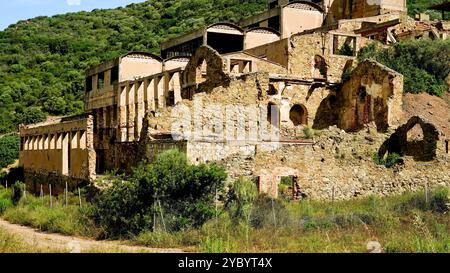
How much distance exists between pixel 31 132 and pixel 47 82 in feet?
107

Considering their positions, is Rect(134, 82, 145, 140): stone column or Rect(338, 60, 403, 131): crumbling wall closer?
Rect(338, 60, 403, 131): crumbling wall

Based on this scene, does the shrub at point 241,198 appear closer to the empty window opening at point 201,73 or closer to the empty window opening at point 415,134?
the empty window opening at point 415,134

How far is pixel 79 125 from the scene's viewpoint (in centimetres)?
3138

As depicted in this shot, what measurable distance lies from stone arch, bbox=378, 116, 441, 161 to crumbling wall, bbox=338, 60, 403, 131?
3.08 ft

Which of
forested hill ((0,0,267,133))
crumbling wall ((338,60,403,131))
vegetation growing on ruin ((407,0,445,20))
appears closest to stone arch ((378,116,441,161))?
crumbling wall ((338,60,403,131))

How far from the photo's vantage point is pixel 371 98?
30906mm

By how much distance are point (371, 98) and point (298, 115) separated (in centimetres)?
414

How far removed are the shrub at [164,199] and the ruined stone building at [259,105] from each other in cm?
307

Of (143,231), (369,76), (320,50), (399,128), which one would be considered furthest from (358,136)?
(143,231)

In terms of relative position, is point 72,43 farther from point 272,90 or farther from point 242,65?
point 272,90

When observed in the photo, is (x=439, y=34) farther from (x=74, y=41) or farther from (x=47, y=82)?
(x=74, y=41)

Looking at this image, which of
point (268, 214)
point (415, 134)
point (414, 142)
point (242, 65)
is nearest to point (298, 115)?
point (242, 65)

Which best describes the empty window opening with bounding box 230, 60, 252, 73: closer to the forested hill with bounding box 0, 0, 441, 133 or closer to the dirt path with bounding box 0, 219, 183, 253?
the dirt path with bounding box 0, 219, 183, 253

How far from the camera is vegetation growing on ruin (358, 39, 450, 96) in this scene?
1328 inches
